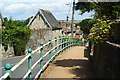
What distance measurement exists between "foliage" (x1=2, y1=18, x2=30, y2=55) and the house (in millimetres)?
1806

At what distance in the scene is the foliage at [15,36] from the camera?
26.7 meters

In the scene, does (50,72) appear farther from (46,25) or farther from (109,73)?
(46,25)

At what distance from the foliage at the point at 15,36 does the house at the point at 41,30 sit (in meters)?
1.81

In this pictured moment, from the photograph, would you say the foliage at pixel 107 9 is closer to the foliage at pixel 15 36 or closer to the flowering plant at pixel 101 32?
the flowering plant at pixel 101 32

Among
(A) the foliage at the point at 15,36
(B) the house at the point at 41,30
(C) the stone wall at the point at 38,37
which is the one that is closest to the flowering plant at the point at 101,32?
(A) the foliage at the point at 15,36

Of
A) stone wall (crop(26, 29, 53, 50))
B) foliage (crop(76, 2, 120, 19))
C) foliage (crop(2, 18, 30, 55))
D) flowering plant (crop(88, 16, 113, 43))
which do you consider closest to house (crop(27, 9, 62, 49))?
stone wall (crop(26, 29, 53, 50))

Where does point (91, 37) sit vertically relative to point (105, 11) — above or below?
below

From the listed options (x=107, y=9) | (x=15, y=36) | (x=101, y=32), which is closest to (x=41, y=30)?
(x=15, y=36)

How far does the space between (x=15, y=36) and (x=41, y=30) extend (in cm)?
523

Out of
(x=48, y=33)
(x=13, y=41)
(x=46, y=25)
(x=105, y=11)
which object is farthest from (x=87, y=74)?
(x=46, y=25)

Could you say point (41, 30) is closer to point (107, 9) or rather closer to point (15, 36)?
point (15, 36)

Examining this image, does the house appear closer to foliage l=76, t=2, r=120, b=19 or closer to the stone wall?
the stone wall

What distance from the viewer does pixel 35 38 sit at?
31859 millimetres

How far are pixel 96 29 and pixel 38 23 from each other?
29958 mm
